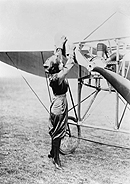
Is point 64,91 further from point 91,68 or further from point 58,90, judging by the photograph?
point 91,68

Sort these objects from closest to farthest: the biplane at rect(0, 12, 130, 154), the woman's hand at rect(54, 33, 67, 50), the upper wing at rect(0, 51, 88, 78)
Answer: the biplane at rect(0, 12, 130, 154)
the woman's hand at rect(54, 33, 67, 50)
the upper wing at rect(0, 51, 88, 78)

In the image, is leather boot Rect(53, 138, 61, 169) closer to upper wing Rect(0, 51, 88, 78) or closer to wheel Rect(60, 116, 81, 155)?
wheel Rect(60, 116, 81, 155)

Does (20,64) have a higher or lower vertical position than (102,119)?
higher

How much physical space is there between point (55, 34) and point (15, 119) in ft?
2.96

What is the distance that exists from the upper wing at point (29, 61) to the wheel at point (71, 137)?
445 millimetres

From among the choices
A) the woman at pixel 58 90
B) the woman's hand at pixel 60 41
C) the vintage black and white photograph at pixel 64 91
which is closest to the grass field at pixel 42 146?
the vintage black and white photograph at pixel 64 91

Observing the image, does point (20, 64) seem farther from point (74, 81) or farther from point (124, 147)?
point (124, 147)

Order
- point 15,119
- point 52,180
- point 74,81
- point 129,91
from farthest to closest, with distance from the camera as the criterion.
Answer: point 15,119
point 74,81
point 52,180
point 129,91

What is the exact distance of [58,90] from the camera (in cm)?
203

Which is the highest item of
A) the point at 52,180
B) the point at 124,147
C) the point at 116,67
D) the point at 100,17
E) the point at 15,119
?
the point at 100,17

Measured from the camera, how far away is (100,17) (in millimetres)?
2041

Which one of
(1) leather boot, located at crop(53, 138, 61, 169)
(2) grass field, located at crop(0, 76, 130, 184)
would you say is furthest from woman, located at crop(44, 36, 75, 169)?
(2) grass field, located at crop(0, 76, 130, 184)

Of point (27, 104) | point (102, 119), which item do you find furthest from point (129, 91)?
point (27, 104)

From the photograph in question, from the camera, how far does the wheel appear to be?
2.22 meters
